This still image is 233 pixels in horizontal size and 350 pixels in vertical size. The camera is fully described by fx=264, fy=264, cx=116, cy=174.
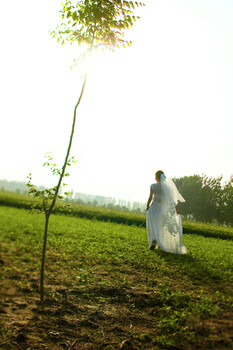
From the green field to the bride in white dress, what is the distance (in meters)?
0.38

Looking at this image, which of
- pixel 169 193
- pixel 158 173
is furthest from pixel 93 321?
pixel 158 173

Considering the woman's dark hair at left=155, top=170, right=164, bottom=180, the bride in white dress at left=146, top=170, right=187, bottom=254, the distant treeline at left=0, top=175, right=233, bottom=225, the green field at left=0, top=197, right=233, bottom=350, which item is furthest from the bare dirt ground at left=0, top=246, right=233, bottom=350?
the distant treeline at left=0, top=175, right=233, bottom=225

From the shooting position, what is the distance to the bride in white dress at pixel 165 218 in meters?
7.95

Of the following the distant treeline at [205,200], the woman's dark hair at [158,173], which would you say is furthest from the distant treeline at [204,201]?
the woman's dark hair at [158,173]

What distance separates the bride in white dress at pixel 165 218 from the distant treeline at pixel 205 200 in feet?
101

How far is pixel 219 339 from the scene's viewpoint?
10.1 feet

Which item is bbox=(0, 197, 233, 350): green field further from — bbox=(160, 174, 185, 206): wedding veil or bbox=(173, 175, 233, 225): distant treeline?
bbox=(173, 175, 233, 225): distant treeline

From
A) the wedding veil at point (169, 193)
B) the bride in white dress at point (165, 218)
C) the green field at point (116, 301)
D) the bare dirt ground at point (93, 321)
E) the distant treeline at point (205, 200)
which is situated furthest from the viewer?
the distant treeline at point (205, 200)

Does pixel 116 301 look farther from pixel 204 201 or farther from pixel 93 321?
pixel 204 201

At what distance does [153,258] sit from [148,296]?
8.05 ft

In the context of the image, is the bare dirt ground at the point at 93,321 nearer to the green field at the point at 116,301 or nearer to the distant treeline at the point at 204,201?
the green field at the point at 116,301

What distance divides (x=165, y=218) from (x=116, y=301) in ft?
11.6

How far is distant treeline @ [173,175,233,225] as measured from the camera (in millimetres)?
38312

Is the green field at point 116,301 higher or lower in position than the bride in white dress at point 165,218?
lower
